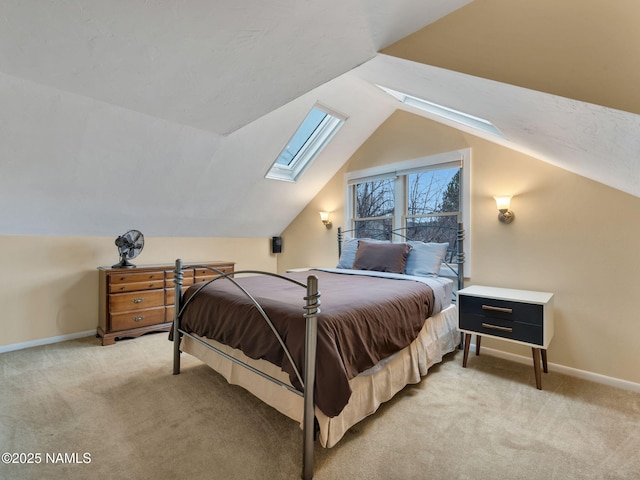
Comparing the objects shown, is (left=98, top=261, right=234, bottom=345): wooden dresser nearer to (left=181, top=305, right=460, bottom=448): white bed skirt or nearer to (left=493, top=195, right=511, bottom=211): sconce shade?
(left=181, top=305, right=460, bottom=448): white bed skirt

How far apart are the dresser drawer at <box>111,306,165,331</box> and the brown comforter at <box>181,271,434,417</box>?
4.31 feet

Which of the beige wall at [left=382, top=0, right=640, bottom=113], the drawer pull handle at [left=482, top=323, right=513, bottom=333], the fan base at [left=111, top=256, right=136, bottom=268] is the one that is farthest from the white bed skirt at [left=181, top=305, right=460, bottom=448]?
the beige wall at [left=382, top=0, right=640, bottom=113]

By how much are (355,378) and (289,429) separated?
1.70 feet

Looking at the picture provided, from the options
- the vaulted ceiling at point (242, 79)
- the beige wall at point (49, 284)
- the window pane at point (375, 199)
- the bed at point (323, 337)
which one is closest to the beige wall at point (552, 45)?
the vaulted ceiling at point (242, 79)

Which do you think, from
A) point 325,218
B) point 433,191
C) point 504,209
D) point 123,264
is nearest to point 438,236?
point 433,191

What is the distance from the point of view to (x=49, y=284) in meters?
3.18

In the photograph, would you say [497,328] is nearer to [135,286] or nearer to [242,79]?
[242,79]

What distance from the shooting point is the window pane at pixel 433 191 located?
3.34 metres

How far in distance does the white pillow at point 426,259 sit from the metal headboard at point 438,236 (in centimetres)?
22

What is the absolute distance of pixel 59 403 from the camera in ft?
6.56

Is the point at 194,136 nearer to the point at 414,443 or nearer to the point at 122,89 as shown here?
the point at 122,89

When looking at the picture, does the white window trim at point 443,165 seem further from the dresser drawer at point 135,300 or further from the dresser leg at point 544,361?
the dresser drawer at point 135,300

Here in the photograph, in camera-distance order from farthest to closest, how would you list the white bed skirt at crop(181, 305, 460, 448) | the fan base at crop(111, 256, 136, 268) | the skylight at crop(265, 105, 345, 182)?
the skylight at crop(265, 105, 345, 182) < the fan base at crop(111, 256, 136, 268) < the white bed skirt at crop(181, 305, 460, 448)

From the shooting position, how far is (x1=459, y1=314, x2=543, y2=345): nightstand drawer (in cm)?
226
